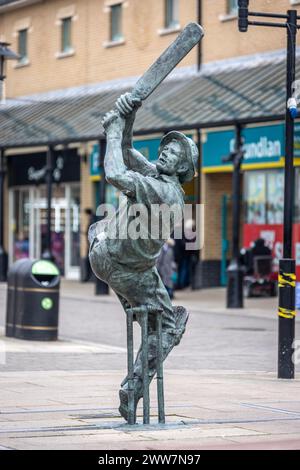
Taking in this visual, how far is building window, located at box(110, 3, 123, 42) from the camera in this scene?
34.4 m

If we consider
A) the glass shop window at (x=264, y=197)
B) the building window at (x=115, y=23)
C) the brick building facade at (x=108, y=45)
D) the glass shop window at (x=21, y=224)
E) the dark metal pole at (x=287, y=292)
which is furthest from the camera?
the glass shop window at (x=21, y=224)

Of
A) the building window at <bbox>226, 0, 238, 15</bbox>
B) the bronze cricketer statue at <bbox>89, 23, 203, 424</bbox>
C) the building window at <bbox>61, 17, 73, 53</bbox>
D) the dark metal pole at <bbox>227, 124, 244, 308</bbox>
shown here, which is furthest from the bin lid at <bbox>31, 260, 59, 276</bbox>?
the building window at <bbox>61, 17, 73, 53</bbox>

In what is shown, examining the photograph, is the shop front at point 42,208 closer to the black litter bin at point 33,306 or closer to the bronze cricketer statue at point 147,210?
the black litter bin at point 33,306

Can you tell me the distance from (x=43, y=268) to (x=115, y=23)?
1811 centimetres

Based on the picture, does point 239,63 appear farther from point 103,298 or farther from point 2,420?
point 2,420

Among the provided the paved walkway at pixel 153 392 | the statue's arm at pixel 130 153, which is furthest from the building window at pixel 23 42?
the statue's arm at pixel 130 153

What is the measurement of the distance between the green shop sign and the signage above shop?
22.1ft

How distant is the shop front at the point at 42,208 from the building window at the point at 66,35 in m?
3.14

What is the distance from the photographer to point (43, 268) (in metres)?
17.7

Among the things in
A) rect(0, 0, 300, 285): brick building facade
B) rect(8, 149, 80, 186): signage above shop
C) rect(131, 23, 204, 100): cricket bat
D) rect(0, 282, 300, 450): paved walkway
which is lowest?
rect(0, 282, 300, 450): paved walkway

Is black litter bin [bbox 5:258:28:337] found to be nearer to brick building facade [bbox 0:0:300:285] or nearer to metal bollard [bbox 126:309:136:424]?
metal bollard [bbox 126:309:136:424]

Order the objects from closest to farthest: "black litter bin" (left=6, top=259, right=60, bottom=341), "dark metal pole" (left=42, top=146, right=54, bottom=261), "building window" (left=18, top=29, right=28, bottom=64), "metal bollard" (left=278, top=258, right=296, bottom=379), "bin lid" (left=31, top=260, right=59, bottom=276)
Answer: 1. "metal bollard" (left=278, top=258, right=296, bottom=379)
2. "black litter bin" (left=6, top=259, right=60, bottom=341)
3. "bin lid" (left=31, top=260, right=59, bottom=276)
4. "dark metal pole" (left=42, top=146, right=54, bottom=261)
5. "building window" (left=18, top=29, right=28, bottom=64)

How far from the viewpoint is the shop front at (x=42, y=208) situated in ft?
120

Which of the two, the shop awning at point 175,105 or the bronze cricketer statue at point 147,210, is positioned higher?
the shop awning at point 175,105
